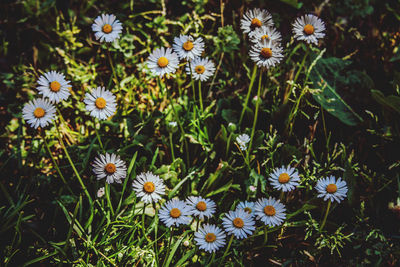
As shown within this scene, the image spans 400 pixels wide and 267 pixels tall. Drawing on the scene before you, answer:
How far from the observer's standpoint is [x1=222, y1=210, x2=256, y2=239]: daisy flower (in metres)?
1.47

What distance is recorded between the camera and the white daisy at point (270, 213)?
1.53 m

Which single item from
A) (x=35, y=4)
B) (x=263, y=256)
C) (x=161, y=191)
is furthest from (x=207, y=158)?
(x=35, y=4)

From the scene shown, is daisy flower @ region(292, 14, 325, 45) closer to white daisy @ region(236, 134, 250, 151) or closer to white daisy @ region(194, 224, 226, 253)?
white daisy @ region(236, 134, 250, 151)

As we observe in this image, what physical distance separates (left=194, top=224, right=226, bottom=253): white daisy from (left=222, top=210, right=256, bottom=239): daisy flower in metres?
0.05

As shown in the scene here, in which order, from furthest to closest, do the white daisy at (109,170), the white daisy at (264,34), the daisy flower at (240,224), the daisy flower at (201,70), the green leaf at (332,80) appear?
the green leaf at (332,80) < the daisy flower at (201,70) < the white daisy at (264,34) < the white daisy at (109,170) < the daisy flower at (240,224)

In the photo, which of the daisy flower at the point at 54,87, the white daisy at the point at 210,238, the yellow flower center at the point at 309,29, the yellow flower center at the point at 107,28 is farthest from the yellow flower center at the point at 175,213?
the yellow flower center at the point at 309,29

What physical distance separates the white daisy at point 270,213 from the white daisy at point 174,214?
1.02ft

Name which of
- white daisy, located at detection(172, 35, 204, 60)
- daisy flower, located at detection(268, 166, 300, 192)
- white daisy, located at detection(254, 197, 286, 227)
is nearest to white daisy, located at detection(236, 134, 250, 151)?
daisy flower, located at detection(268, 166, 300, 192)

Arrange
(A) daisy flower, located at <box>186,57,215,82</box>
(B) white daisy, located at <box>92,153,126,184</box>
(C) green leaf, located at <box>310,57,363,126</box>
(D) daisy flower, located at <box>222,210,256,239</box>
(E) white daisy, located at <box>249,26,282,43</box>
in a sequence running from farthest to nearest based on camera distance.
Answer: (C) green leaf, located at <box>310,57,363,126</box> → (A) daisy flower, located at <box>186,57,215,82</box> → (E) white daisy, located at <box>249,26,282,43</box> → (B) white daisy, located at <box>92,153,126,184</box> → (D) daisy flower, located at <box>222,210,256,239</box>

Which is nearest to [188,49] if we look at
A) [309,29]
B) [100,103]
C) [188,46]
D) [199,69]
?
[188,46]

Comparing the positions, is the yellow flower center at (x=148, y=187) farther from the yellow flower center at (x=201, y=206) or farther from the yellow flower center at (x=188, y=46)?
the yellow flower center at (x=188, y=46)

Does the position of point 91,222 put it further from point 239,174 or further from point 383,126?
point 383,126

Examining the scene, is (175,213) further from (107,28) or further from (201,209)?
(107,28)

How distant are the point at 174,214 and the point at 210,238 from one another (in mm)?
181
